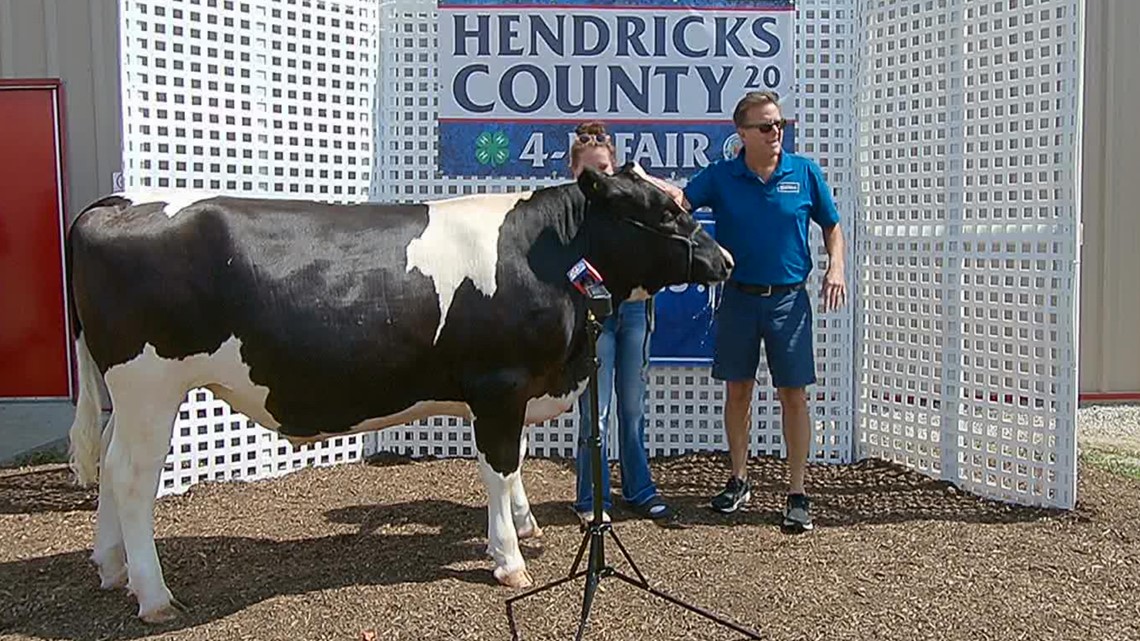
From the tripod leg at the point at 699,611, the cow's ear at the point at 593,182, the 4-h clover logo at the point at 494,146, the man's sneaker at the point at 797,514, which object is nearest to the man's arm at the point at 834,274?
the man's sneaker at the point at 797,514

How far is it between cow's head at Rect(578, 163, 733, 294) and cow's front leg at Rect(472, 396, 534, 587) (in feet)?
2.39

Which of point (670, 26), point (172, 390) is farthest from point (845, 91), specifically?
point (172, 390)

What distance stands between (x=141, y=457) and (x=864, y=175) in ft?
14.2

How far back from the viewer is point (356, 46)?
20.5 feet

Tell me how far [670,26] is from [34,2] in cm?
472

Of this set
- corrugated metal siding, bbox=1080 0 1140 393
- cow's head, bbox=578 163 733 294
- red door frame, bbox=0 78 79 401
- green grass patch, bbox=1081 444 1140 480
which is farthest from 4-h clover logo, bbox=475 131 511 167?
corrugated metal siding, bbox=1080 0 1140 393

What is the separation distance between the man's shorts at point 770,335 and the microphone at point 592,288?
1.14 meters

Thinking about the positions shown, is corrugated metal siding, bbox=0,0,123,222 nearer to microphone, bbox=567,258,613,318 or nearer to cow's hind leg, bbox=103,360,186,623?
cow's hind leg, bbox=103,360,186,623

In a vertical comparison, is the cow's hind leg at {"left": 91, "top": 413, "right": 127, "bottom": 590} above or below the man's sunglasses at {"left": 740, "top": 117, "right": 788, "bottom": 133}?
below

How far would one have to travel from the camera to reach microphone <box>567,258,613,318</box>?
3.92m

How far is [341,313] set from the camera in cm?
391

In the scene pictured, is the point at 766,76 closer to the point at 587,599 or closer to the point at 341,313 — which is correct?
the point at 341,313

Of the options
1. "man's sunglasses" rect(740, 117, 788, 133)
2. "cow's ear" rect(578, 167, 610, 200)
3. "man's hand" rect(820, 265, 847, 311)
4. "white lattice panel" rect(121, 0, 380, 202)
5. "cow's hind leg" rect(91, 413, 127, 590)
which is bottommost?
"cow's hind leg" rect(91, 413, 127, 590)

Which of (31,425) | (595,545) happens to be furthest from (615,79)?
(31,425)
